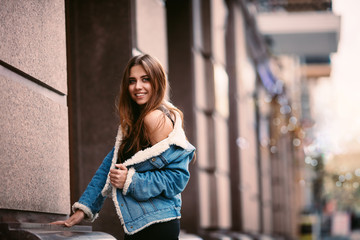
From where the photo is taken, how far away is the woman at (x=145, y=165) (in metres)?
3.25

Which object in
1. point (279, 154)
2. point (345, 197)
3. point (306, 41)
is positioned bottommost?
point (345, 197)

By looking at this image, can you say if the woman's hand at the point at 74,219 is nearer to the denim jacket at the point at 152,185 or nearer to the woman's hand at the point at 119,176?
the denim jacket at the point at 152,185

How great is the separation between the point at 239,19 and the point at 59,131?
9507mm

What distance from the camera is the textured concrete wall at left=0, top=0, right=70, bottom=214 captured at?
3117 mm

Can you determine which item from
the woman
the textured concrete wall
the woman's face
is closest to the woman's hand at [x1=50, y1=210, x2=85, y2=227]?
the woman

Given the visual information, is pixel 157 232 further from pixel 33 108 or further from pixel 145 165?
pixel 33 108

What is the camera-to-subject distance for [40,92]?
12.1ft

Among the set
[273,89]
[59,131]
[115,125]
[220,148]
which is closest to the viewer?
[59,131]

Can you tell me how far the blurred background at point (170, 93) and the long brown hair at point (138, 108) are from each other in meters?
0.45

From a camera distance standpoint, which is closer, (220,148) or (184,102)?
(184,102)

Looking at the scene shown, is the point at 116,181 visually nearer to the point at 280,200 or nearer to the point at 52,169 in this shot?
the point at 52,169

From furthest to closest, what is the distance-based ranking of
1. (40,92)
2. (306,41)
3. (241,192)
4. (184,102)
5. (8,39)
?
1. (306,41)
2. (241,192)
3. (184,102)
4. (40,92)
5. (8,39)

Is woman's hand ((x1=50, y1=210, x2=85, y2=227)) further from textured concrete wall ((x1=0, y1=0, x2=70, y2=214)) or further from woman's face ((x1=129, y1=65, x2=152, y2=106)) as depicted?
woman's face ((x1=129, y1=65, x2=152, y2=106))

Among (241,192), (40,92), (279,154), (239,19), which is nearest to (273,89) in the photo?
(279,154)
